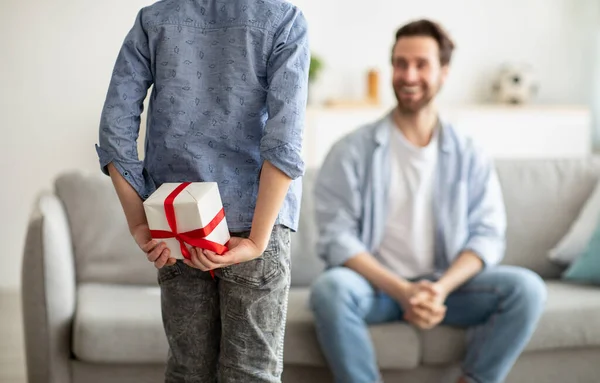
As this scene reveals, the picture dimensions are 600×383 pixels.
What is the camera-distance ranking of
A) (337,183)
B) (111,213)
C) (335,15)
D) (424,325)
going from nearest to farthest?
(424,325)
(337,183)
(111,213)
(335,15)

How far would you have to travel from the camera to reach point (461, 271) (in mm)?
2197

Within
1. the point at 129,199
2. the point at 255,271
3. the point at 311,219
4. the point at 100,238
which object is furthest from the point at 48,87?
the point at 255,271

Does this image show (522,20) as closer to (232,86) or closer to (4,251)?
(4,251)

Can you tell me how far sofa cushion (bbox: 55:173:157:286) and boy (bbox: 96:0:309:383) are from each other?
1.28 metres

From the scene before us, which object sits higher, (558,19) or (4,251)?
(558,19)

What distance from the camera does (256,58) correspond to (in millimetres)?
1234

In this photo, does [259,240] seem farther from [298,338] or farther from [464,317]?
[464,317]

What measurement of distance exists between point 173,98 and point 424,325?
1.12 meters

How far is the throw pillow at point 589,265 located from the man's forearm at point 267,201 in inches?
62.2

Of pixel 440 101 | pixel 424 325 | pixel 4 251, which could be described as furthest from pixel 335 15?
pixel 424 325

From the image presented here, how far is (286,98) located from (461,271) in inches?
44.6

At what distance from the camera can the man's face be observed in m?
2.33

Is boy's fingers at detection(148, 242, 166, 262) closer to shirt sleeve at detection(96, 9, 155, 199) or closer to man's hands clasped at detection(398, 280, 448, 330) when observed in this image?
shirt sleeve at detection(96, 9, 155, 199)

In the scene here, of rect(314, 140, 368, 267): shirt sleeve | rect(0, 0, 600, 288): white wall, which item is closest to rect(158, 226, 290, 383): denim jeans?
rect(314, 140, 368, 267): shirt sleeve
